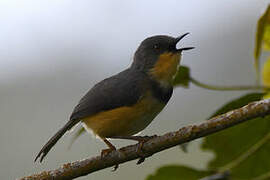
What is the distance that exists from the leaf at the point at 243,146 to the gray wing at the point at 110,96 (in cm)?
70

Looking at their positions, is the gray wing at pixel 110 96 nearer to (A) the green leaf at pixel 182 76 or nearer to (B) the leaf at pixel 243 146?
(A) the green leaf at pixel 182 76

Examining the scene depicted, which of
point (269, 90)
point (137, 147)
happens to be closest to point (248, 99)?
point (269, 90)

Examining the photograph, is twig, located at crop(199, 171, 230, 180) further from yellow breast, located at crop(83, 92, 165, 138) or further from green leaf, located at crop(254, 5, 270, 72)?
yellow breast, located at crop(83, 92, 165, 138)

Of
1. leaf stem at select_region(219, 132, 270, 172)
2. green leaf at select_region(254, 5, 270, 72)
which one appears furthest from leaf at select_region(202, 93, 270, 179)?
green leaf at select_region(254, 5, 270, 72)

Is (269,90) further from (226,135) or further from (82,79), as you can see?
(82,79)

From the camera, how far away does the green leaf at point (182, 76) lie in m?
3.36

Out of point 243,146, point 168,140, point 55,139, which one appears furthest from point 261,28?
point 55,139

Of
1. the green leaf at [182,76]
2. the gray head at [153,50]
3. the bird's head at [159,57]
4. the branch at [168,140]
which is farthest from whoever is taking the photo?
the gray head at [153,50]

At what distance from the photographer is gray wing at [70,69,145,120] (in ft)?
12.4

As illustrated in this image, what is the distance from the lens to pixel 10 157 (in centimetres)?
959

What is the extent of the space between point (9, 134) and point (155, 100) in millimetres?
7010

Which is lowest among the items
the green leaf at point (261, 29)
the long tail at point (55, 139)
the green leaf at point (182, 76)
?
the long tail at point (55, 139)

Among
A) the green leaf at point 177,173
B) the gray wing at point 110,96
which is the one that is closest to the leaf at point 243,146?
the green leaf at point 177,173

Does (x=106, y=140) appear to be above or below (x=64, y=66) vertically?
above
